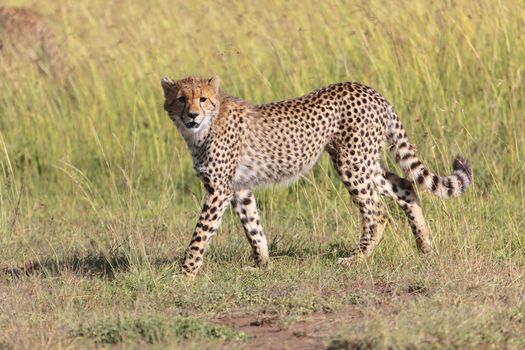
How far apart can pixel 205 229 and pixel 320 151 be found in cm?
91

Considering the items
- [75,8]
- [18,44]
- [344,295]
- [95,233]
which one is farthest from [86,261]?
[75,8]

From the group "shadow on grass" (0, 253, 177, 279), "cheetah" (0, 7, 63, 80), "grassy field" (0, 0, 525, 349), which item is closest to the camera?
"grassy field" (0, 0, 525, 349)

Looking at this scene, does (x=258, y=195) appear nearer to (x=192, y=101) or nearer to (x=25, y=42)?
(x=192, y=101)

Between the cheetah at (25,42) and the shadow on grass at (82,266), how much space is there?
366 cm

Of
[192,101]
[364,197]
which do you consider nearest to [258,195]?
[364,197]

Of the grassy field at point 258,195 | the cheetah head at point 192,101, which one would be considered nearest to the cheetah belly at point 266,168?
the grassy field at point 258,195

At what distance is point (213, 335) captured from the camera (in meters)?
4.66

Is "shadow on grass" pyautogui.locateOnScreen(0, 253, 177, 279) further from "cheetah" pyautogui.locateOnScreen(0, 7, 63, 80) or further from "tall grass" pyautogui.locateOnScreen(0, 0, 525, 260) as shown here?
"cheetah" pyautogui.locateOnScreen(0, 7, 63, 80)

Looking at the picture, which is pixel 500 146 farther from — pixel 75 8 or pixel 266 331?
pixel 75 8

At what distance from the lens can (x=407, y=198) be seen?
261 inches

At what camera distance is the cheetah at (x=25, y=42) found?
10164mm

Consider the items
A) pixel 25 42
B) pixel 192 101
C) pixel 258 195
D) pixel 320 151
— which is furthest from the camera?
pixel 25 42

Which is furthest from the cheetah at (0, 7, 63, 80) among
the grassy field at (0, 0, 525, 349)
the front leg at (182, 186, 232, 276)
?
the front leg at (182, 186, 232, 276)

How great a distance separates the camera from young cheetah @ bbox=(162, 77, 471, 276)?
21.0 ft
